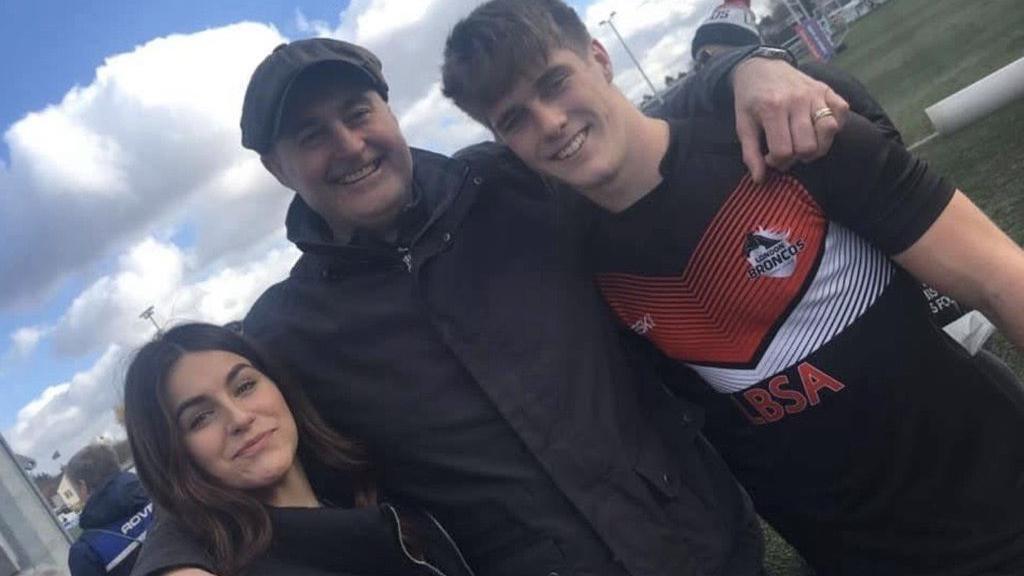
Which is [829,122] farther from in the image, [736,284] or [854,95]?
[736,284]

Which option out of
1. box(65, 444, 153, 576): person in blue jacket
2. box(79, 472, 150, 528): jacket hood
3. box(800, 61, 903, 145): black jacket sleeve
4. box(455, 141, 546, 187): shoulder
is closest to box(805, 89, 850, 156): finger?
box(800, 61, 903, 145): black jacket sleeve

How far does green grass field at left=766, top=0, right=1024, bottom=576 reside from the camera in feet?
23.0

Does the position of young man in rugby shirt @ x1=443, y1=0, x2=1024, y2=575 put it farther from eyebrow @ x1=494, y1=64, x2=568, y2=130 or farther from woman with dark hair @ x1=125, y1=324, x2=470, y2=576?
woman with dark hair @ x1=125, y1=324, x2=470, y2=576

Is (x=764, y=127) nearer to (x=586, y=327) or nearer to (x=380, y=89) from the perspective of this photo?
(x=586, y=327)

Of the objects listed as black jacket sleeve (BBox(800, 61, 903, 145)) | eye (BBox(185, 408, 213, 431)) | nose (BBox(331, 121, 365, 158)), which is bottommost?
black jacket sleeve (BBox(800, 61, 903, 145))

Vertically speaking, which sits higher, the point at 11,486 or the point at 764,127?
the point at 11,486

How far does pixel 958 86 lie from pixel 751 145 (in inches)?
573

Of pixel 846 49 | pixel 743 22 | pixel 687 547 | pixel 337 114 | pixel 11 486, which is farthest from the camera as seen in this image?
pixel 846 49

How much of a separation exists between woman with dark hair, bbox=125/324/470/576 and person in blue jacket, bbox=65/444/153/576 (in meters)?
3.46

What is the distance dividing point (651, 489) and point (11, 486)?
26.1ft

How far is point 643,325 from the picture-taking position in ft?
7.99

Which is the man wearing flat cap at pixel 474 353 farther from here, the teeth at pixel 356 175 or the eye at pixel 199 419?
the eye at pixel 199 419

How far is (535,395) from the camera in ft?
7.77

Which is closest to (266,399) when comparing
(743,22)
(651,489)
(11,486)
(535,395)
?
(535,395)
